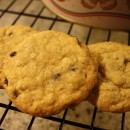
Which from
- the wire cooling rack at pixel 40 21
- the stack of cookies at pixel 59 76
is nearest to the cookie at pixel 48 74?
the stack of cookies at pixel 59 76

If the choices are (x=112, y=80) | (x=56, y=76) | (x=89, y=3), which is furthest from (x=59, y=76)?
(x=89, y=3)

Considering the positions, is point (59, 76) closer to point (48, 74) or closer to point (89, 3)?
point (48, 74)

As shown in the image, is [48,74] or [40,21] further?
[40,21]

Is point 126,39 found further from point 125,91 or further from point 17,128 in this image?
point 17,128

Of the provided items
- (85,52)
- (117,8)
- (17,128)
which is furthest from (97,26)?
(17,128)

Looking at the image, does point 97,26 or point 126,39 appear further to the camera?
point 126,39

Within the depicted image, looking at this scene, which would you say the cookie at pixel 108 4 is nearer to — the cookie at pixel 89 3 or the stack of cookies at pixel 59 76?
the cookie at pixel 89 3

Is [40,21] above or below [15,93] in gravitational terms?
below
